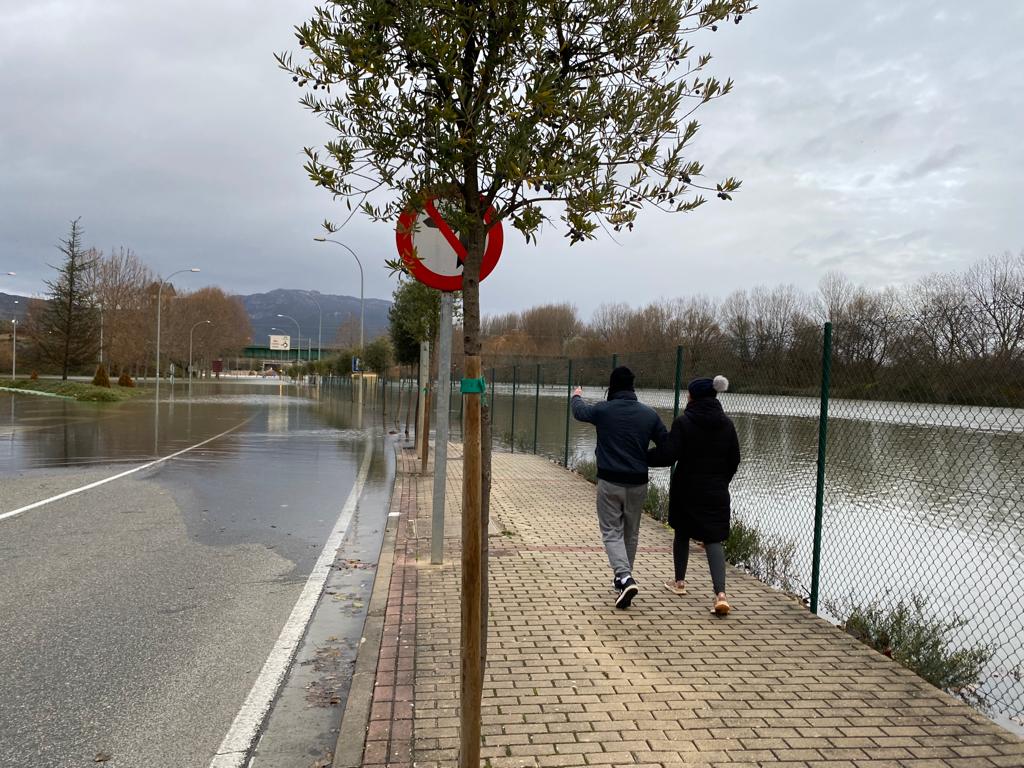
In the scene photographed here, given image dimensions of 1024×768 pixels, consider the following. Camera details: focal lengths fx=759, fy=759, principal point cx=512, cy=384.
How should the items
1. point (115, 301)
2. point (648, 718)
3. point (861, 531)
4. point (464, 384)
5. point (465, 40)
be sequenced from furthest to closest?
1. point (115, 301)
2. point (861, 531)
3. point (648, 718)
4. point (464, 384)
5. point (465, 40)

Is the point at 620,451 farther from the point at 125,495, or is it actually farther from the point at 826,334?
the point at 125,495

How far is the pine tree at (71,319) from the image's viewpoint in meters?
52.8

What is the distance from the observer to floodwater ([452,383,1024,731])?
17.5 feet

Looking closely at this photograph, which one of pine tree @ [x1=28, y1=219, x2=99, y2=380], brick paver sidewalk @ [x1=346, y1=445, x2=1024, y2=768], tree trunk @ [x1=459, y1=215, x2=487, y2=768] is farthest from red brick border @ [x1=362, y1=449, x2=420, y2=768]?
pine tree @ [x1=28, y1=219, x2=99, y2=380]

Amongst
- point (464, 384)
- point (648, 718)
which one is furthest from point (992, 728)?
point (464, 384)

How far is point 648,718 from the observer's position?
3.73m

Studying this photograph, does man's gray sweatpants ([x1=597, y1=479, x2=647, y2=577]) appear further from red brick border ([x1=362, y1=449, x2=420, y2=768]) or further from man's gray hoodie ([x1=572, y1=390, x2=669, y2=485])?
red brick border ([x1=362, y1=449, x2=420, y2=768])

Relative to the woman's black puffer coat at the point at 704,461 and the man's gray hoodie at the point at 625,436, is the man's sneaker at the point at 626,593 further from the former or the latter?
the man's gray hoodie at the point at 625,436

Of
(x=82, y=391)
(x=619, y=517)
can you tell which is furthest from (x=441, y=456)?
(x=82, y=391)

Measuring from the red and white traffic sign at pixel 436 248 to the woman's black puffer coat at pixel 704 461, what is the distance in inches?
78.8

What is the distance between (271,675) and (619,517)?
2.70 meters

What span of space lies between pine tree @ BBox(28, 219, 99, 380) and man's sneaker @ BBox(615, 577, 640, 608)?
56.0 m

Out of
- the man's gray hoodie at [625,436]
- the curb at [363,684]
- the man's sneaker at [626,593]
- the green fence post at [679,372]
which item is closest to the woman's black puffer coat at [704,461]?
the man's gray hoodie at [625,436]

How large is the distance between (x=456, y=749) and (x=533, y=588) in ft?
8.75
